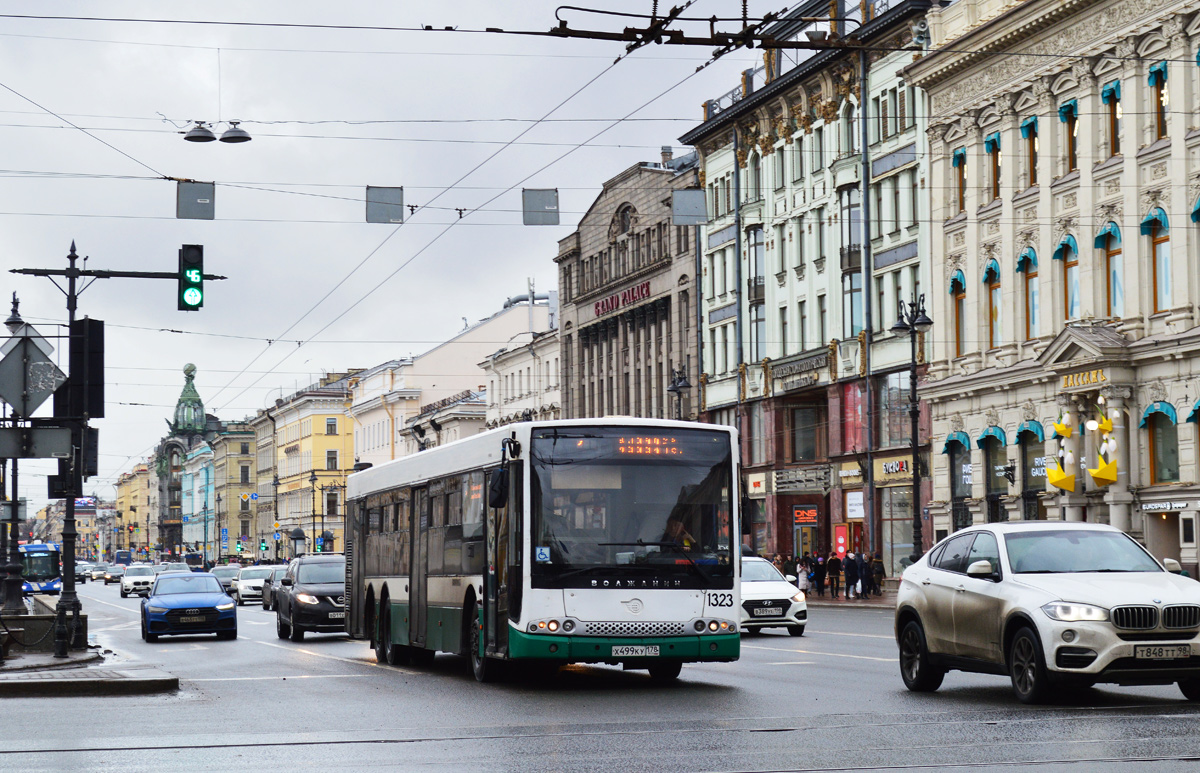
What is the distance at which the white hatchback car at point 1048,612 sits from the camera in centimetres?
1446

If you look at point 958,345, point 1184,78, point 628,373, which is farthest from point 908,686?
point 628,373

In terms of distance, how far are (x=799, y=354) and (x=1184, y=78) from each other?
25436mm

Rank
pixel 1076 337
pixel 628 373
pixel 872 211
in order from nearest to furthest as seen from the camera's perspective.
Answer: pixel 1076 337, pixel 872 211, pixel 628 373

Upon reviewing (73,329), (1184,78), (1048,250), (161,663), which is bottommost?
(161,663)

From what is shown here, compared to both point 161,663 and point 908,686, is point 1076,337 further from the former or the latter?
point 908,686

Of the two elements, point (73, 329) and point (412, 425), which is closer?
point (73, 329)

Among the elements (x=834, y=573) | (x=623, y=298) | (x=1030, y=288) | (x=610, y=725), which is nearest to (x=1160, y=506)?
(x=1030, y=288)

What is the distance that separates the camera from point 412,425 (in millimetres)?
119562

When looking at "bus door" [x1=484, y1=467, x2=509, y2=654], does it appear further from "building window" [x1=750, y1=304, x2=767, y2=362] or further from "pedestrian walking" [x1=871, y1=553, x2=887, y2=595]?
"building window" [x1=750, y1=304, x2=767, y2=362]

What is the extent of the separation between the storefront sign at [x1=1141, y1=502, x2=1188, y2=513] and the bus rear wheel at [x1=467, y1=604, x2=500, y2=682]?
2505cm

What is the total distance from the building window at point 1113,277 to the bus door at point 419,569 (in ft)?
82.1

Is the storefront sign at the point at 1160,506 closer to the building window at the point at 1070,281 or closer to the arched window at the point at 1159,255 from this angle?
the arched window at the point at 1159,255

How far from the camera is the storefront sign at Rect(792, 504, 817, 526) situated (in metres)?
64.8

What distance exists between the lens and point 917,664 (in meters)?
17.2
